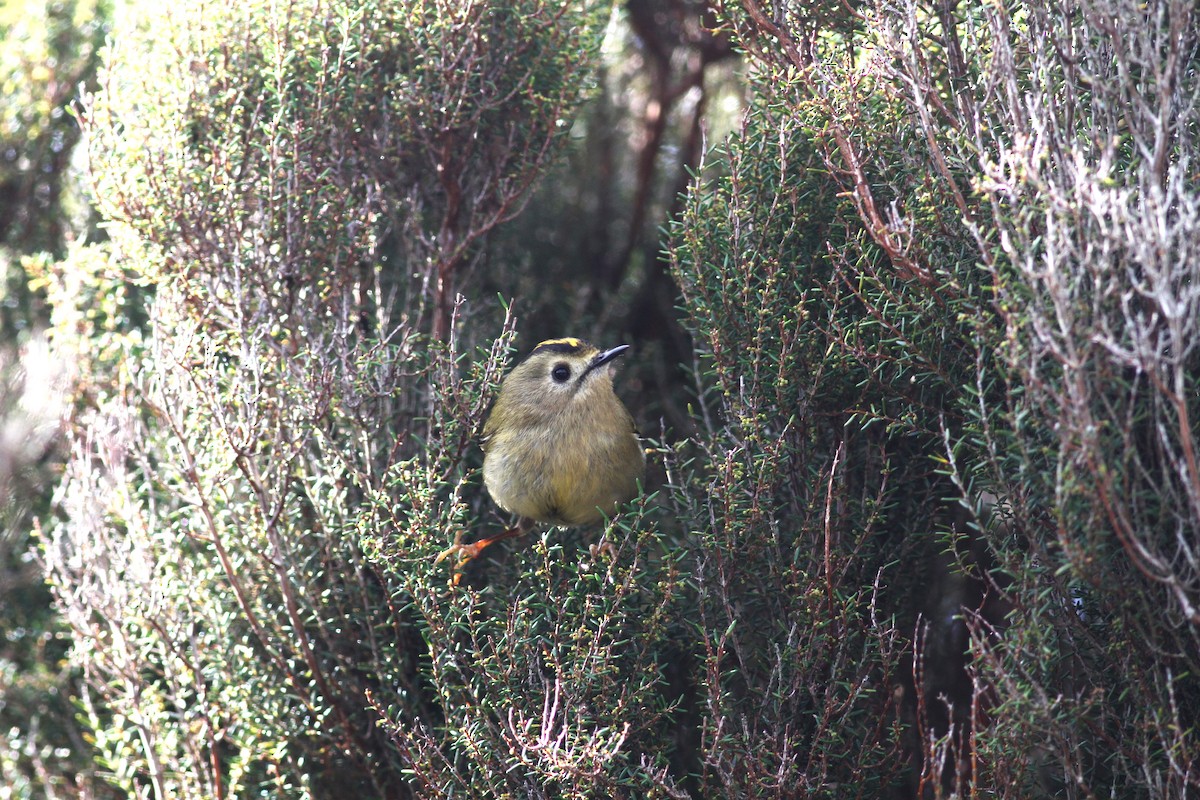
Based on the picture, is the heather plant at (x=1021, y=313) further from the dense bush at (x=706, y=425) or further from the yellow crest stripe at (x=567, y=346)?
the yellow crest stripe at (x=567, y=346)

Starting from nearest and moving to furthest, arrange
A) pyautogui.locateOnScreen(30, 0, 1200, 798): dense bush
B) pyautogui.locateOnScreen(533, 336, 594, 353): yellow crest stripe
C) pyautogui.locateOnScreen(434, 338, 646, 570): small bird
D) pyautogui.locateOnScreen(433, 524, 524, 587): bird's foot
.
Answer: pyautogui.locateOnScreen(30, 0, 1200, 798): dense bush → pyautogui.locateOnScreen(433, 524, 524, 587): bird's foot → pyautogui.locateOnScreen(434, 338, 646, 570): small bird → pyautogui.locateOnScreen(533, 336, 594, 353): yellow crest stripe

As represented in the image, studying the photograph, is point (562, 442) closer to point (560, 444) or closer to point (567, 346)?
point (560, 444)

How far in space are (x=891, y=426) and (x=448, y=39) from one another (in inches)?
68.2

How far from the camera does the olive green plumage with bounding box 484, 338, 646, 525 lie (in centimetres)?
296

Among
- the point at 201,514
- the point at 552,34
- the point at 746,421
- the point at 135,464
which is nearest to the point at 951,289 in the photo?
the point at 746,421

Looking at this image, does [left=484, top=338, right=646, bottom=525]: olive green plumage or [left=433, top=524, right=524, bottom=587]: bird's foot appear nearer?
[left=433, top=524, right=524, bottom=587]: bird's foot

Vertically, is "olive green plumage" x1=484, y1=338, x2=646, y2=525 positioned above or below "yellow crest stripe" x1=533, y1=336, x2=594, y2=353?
below

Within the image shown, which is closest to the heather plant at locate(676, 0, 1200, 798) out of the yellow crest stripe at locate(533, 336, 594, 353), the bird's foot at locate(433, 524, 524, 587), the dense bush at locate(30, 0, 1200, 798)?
the dense bush at locate(30, 0, 1200, 798)

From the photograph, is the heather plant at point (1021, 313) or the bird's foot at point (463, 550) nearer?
the heather plant at point (1021, 313)

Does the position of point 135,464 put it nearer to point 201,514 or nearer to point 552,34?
point 201,514

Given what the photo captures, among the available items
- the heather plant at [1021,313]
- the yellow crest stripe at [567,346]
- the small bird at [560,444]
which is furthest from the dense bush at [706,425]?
the yellow crest stripe at [567,346]

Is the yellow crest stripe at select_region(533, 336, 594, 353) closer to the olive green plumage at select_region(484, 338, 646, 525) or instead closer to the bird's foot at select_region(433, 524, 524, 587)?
the olive green plumage at select_region(484, 338, 646, 525)

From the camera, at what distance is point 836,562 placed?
2.46 metres

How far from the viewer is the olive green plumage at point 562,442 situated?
2961mm
